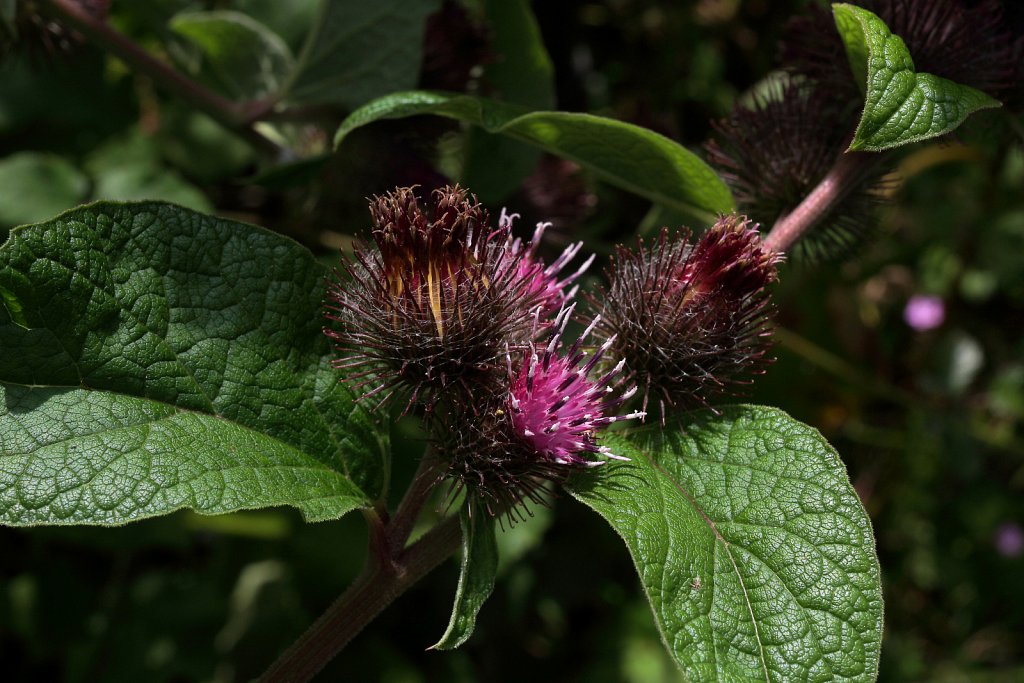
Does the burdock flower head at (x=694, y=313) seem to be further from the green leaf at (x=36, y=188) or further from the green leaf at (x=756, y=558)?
the green leaf at (x=36, y=188)

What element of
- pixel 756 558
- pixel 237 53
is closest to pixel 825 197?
pixel 756 558

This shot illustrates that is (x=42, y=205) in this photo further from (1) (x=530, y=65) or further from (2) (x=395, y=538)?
(2) (x=395, y=538)

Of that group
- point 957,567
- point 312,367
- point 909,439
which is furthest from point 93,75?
point 957,567

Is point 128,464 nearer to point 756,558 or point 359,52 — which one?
point 756,558

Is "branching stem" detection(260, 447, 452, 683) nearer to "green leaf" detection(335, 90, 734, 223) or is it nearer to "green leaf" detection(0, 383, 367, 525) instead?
"green leaf" detection(0, 383, 367, 525)

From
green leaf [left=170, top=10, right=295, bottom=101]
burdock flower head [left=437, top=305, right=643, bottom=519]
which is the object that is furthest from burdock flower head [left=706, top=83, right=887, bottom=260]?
green leaf [left=170, top=10, right=295, bottom=101]

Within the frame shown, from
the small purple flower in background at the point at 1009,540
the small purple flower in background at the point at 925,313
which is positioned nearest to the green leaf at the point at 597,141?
the small purple flower in background at the point at 925,313

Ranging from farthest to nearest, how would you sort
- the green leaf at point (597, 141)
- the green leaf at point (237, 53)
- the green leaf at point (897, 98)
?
the green leaf at point (237, 53) → the green leaf at point (597, 141) → the green leaf at point (897, 98)
